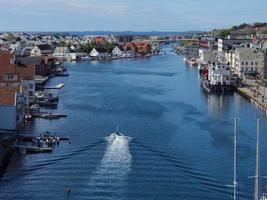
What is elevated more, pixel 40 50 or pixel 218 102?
pixel 40 50

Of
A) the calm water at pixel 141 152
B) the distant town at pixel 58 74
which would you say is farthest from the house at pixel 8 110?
the calm water at pixel 141 152

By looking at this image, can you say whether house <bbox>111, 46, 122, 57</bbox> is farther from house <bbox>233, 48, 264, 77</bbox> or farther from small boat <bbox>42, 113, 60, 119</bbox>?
small boat <bbox>42, 113, 60, 119</bbox>

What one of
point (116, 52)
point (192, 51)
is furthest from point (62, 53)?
point (192, 51)

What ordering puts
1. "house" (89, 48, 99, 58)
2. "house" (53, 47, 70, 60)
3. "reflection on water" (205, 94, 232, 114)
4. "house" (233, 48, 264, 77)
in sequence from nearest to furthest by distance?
"reflection on water" (205, 94, 232, 114)
"house" (233, 48, 264, 77)
"house" (53, 47, 70, 60)
"house" (89, 48, 99, 58)

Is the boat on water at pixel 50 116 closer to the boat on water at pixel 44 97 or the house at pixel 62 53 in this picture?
the boat on water at pixel 44 97

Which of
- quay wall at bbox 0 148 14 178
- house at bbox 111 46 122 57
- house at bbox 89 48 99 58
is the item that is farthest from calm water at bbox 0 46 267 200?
house at bbox 111 46 122 57

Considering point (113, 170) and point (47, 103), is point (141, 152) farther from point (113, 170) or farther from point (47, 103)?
point (47, 103)

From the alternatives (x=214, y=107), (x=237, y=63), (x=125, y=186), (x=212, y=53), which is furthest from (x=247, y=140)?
(x=212, y=53)

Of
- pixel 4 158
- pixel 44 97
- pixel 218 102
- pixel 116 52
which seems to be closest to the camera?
pixel 4 158
